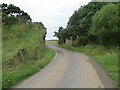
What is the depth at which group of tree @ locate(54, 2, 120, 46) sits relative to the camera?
85.4 feet

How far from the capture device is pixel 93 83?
34.4 ft

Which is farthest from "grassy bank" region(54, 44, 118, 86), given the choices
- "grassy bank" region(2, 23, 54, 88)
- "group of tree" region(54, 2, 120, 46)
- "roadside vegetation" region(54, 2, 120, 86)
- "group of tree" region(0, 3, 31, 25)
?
"group of tree" region(0, 3, 31, 25)

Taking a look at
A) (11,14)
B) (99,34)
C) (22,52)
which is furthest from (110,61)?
(11,14)

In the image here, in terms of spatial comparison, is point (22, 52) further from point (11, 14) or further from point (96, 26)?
point (11, 14)

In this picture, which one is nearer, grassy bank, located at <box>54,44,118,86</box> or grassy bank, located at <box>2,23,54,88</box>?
grassy bank, located at <box>54,44,118,86</box>

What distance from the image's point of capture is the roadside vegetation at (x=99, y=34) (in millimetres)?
19431

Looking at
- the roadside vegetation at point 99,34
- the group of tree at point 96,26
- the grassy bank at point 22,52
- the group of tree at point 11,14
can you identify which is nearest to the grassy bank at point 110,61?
the roadside vegetation at point 99,34

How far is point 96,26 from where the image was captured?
102 feet

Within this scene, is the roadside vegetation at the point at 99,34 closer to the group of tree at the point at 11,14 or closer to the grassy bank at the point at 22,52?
the grassy bank at the point at 22,52

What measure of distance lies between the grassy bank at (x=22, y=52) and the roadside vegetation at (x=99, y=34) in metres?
5.94

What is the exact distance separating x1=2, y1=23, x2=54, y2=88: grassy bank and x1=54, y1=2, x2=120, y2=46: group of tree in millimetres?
8334

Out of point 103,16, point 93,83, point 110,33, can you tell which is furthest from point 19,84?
point 103,16

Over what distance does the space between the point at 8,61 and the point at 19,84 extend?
7.20m

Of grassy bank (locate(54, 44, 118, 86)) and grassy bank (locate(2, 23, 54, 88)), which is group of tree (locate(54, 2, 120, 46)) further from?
grassy bank (locate(2, 23, 54, 88))
